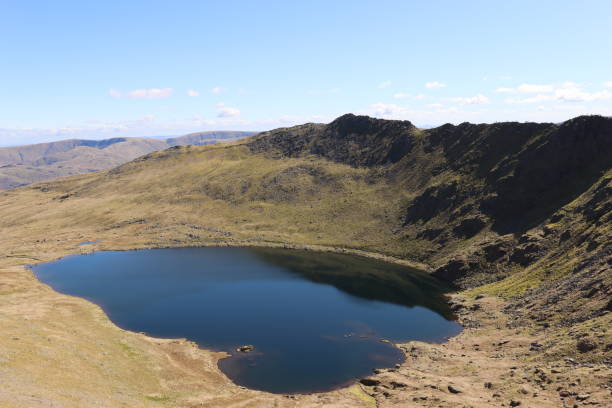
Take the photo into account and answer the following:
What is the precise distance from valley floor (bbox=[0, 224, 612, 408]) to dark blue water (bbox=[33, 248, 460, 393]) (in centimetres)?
490

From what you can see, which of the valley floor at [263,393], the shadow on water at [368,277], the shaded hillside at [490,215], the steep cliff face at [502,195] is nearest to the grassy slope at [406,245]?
the shaded hillside at [490,215]

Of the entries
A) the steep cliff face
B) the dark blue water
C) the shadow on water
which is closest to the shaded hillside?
the steep cliff face

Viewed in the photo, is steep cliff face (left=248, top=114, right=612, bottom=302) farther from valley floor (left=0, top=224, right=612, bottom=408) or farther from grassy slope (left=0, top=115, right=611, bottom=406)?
valley floor (left=0, top=224, right=612, bottom=408)

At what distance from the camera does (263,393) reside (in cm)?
6294

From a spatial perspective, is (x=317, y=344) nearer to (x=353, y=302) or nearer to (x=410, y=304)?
(x=353, y=302)

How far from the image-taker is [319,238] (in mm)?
173875

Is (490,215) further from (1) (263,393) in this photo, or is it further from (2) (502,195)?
(1) (263,393)

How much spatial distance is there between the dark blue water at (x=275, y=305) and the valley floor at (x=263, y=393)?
490 cm

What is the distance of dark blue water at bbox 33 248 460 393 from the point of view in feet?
246

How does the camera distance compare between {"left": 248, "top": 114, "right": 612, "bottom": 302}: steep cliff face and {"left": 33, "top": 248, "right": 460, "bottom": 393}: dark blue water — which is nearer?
{"left": 33, "top": 248, "right": 460, "bottom": 393}: dark blue water

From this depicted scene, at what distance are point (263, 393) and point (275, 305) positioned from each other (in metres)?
41.8

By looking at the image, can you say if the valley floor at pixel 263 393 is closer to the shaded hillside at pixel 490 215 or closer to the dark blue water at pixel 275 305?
the dark blue water at pixel 275 305

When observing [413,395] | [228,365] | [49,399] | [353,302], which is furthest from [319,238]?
[49,399]

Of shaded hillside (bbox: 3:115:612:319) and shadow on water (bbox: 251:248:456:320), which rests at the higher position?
shaded hillside (bbox: 3:115:612:319)
